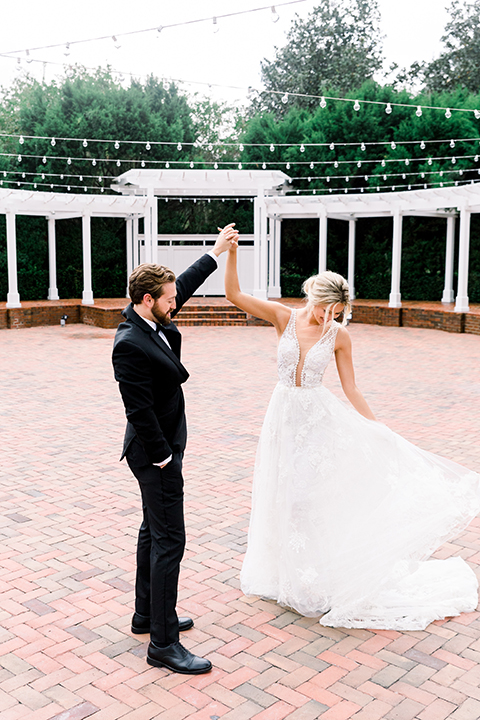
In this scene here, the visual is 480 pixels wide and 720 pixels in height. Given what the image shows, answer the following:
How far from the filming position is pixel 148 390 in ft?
9.20

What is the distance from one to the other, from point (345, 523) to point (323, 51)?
32.4 m

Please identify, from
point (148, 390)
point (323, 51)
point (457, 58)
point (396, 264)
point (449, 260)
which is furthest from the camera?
point (323, 51)

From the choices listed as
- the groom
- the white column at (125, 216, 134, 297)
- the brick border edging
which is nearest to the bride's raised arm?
the groom

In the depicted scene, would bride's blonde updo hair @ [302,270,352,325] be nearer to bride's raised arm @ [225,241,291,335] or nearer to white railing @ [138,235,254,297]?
bride's raised arm @ [225,241,291,335]

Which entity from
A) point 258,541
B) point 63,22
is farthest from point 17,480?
point 63,22

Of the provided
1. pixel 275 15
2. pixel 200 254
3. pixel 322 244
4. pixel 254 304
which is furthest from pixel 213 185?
pixel 254 304

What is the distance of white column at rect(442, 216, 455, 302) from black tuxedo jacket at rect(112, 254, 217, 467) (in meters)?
18.2

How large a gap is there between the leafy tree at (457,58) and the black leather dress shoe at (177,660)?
29.3m

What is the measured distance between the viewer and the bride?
11.3 ft

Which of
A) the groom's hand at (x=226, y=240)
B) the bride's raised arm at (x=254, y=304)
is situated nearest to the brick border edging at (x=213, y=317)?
the bride's raised arm at (x=254, y=304)

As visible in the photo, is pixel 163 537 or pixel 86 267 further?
pixel 86 267

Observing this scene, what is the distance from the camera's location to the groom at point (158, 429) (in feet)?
9.18

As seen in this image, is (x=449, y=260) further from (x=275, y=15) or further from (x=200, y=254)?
(x=275, y=15)

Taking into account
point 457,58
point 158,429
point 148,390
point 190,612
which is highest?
point 457,58
